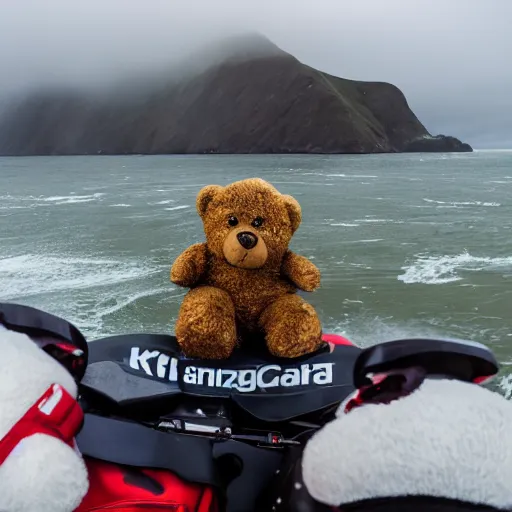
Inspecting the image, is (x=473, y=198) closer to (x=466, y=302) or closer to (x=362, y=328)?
(x=466, y=302)

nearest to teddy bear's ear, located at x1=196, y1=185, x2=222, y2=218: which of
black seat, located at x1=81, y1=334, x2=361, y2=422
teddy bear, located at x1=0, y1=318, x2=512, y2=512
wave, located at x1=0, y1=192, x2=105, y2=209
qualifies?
black seat, located at x1=81, y1=334, x2=361, y2=422

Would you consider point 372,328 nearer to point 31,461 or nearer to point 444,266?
point 444,266

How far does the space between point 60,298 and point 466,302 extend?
2.97 meters

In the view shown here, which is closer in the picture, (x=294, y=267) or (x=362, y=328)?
(x=294, y=267)

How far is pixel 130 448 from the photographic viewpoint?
129 cm

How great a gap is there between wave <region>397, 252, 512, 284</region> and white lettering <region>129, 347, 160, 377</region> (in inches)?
122

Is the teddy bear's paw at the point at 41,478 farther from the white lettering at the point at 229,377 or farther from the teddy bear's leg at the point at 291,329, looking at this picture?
the teddy bear's leg at the point at 291,329

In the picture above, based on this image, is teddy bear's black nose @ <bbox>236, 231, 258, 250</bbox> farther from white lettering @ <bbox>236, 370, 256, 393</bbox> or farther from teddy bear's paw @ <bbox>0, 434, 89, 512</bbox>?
teddy bear's paw @ <bbox>0, 434, 89, 512</bbox>

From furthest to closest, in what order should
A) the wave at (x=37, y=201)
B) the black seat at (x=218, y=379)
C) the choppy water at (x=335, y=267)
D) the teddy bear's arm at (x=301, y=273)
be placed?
1. the wave at (x=37, y=201)
2. the choppy water at (x=335, y=267)
3. the teddy bear's arm at (x=301, y=273)
4. the black seat at (x=218, y=379)

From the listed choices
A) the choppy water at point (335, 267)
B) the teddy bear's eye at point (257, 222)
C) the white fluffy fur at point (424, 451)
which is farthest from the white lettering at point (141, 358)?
the choppy water at point (335, 267)

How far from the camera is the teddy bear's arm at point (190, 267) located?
228 centimetres

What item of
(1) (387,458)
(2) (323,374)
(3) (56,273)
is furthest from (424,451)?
(3) (56,273)

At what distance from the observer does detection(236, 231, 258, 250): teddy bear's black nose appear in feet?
6.95

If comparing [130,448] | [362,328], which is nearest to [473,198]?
[362,328]
